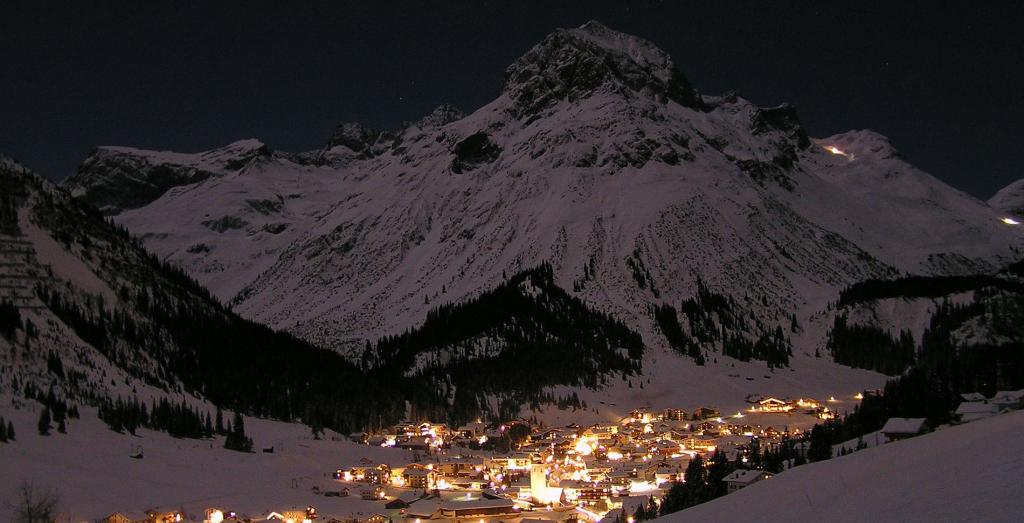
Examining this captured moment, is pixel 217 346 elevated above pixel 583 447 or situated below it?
above

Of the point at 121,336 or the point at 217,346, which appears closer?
the point at 121,336

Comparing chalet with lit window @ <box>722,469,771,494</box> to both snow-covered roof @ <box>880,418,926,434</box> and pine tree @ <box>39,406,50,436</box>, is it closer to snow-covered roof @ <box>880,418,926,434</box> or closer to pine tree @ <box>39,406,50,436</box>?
snow-covered roof @ <box>880,418,926,434</box>

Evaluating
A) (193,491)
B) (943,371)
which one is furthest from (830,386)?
(193,491)

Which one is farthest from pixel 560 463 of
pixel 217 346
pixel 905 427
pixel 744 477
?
pixel 217 346

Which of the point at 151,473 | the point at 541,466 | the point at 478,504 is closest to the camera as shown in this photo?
the point at 478,504

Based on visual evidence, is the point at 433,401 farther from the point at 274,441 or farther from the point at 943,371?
the point at 943,371

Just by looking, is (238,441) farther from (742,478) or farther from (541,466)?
(742,478)

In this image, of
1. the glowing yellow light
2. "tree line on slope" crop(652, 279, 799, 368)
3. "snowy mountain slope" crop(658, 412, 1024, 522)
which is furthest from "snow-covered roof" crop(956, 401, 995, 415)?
"tree line on slope" crop(652, 279, 799, 368)

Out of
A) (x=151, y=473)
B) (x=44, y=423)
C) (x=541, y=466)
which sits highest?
(x=44, y=423)
